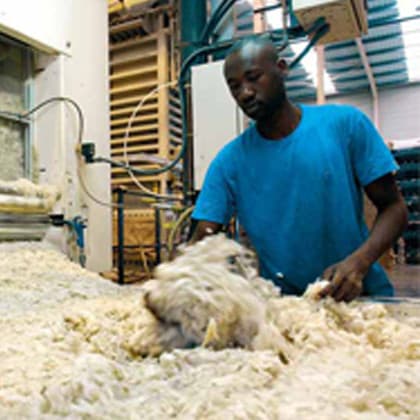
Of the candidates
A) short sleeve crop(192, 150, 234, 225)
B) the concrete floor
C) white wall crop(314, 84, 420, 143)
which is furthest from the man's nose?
white wall crop(314, 84, 420, 143)

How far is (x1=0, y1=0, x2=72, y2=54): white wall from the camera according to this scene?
2.46 m

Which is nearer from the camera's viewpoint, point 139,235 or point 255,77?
point 255,77

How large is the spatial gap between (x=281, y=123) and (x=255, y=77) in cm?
21

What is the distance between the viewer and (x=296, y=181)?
1543 mm

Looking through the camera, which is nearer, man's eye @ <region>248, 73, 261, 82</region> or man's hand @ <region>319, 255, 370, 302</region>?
man's hand @ <region>319, 255, 370, 302</region>

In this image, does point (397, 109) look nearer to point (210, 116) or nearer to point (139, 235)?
point (139, 235)

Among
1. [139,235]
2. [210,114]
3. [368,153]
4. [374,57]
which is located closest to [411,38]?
[374,57]

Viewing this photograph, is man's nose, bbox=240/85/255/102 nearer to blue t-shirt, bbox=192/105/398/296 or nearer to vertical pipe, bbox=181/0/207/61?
blue t-shirt, bbox=192/105/398/296

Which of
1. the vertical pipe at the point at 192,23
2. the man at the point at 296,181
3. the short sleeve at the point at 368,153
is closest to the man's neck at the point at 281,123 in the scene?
the man at the point at 296,181

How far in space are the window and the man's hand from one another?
2.20 meters

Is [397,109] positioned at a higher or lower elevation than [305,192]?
higher

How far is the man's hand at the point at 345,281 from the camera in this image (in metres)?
1.07

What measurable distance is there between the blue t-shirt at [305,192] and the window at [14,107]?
165cm

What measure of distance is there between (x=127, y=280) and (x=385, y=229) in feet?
11.6
